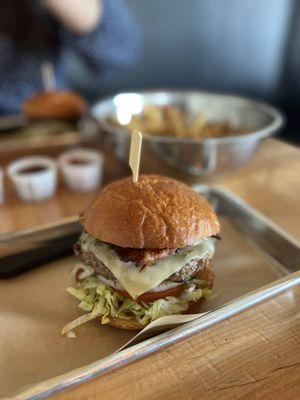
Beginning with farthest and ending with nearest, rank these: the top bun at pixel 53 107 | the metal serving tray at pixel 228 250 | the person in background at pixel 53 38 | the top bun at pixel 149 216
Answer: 1. the person in background at pixel 53 38
2. the top bun at pixel 53 107
3. the top bun at pixel 149 216
4. the metal serving tray at pixel 228 250

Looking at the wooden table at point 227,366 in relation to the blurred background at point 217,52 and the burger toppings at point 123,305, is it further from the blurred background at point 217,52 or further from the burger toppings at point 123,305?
the blurred background at point 217,52

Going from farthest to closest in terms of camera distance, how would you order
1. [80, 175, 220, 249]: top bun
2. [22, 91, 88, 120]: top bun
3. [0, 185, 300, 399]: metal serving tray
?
[22, 91, 88, 120]: top bun
[80, 175, 220, 249]: top bun
[0, 185, 300, 399]: metal serving tray

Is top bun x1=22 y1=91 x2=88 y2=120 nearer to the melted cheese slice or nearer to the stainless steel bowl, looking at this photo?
the stainless steel bowl

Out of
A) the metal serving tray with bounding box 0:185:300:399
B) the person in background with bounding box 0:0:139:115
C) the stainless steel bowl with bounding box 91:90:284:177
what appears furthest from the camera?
the person in background with bounding box 0:0:139:115

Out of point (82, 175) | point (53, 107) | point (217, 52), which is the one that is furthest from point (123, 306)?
point (217, 52)

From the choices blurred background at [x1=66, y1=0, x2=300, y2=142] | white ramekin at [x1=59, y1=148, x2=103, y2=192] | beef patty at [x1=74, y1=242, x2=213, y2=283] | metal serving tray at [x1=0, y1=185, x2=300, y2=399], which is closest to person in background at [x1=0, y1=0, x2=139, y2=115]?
blurred background at [x1=66, y1=0, x2=300, y2=142]

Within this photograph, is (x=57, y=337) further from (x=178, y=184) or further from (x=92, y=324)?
(x=178, y=184)

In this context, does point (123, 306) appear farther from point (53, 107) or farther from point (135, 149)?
point (53, 107)

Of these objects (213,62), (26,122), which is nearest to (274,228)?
(26,122)

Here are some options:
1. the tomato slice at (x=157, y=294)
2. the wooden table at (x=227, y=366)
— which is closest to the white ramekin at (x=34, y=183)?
the tomato slice at (x=157, y=294)

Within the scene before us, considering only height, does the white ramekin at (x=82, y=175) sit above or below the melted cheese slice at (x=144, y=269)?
below
